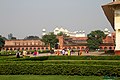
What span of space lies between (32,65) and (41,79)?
5.14 feet

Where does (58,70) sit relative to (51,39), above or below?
below

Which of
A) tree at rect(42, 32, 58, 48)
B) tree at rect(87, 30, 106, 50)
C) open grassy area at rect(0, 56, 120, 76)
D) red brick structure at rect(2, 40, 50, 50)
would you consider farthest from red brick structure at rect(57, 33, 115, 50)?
open grassy area at rect(0, 56, 120, 76)

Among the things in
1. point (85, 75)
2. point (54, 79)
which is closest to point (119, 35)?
point (85, 75)

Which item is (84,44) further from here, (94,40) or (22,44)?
(22,44)

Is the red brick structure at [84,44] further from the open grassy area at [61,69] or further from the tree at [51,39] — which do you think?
the open grassy area at [61,69]

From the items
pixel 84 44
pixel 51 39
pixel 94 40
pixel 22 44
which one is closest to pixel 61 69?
pixel 94 40

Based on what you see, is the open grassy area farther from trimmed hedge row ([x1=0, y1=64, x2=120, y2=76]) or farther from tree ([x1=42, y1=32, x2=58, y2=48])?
tree ([x1=42, y1=32, x2=58, y2=48])

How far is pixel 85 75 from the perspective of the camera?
1120 cm

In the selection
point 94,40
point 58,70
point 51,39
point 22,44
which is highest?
point 51,39

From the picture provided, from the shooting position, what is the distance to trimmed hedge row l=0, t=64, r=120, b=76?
10.9 metres

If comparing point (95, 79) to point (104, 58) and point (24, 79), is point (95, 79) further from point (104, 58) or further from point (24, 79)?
point (104, 58)

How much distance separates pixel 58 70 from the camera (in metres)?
11.5

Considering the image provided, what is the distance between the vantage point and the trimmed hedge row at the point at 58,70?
35.7 ft

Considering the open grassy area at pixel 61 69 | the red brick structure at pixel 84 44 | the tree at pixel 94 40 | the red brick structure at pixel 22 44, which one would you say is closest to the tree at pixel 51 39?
the red brick structure at pixel 84 44
